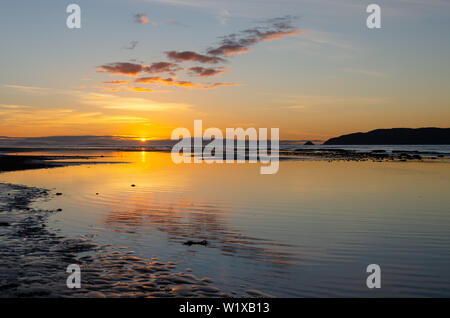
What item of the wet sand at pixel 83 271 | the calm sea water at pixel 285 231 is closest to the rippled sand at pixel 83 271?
the wet sand at pixel 83 271

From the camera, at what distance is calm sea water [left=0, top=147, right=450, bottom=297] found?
31.0ft

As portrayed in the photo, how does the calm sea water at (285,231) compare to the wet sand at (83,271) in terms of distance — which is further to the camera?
the calm sea water at (285,231)

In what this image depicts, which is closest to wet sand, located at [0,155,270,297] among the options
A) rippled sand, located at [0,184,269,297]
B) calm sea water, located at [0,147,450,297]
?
rippled sand, located at [0,184,269,297]

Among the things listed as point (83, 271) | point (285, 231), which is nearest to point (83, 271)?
point (83, 271)

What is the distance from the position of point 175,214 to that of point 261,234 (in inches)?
202

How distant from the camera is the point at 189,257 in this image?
11.1 meters

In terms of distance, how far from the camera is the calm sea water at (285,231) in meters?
9.46

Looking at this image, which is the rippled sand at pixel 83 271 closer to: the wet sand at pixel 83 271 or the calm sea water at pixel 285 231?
the wet sand at pixel 83 271

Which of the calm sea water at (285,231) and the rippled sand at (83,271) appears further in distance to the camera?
the calm sea water at (285,231)
